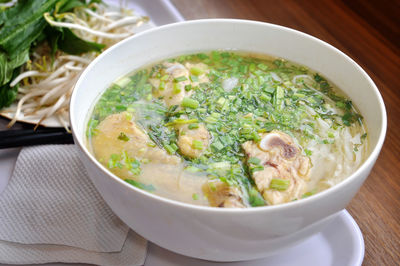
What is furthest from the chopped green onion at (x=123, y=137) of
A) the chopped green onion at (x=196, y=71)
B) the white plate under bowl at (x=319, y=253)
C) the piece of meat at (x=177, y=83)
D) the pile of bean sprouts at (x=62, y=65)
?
the pile of bean sprouts at (x=62, y=65)

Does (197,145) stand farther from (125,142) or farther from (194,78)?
(194,78)

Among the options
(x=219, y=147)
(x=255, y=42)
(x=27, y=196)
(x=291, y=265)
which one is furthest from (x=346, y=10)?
(x=27, y=196)

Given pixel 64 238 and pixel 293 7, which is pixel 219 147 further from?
pixel 293 7

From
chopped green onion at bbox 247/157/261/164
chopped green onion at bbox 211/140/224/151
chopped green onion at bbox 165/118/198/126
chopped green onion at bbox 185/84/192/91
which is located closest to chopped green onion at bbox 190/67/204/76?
chopped green onion at bbox 185/84/192/91

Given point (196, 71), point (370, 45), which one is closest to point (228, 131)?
point (196, 71)

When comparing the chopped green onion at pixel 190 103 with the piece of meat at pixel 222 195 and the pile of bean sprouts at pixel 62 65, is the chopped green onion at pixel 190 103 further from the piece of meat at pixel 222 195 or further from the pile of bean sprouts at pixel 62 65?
the pile of bean sprouts at pixel 62 65
